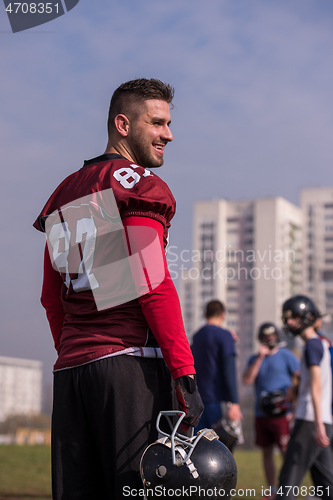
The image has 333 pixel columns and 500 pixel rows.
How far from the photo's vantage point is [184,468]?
254 centimetres

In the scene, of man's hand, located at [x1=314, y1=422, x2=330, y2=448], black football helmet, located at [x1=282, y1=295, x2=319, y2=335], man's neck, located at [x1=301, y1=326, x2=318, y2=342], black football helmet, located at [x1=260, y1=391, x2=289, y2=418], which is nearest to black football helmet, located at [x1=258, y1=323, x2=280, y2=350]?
black football helmet, located at [x1=260, y1=391, x2=289, y2=418]

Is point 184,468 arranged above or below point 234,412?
above

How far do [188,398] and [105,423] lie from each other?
40 centimetres

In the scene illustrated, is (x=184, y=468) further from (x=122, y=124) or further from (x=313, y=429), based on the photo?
(x=313, y=429)

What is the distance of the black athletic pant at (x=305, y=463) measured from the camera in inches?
227

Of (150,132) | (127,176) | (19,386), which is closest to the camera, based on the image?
(127,176)

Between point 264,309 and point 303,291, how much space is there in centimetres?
940

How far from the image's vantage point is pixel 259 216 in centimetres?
8475

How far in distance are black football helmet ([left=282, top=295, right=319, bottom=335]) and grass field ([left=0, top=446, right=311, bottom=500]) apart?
391 cm

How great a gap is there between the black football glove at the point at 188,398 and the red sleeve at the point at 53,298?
3.12ft

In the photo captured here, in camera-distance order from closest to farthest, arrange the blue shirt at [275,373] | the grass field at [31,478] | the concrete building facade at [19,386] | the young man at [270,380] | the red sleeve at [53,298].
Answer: the red sleeve at [53,298]
the grass field at [31,478]
the young man at [270,380]
the blue shirt at [275,373]
the concrete building facade at [19,386]

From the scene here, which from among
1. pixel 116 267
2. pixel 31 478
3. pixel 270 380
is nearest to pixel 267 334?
pixel 270 380

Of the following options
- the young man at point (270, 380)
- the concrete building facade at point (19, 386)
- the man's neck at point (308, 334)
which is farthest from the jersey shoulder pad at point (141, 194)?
the concrete building facade at point (19, 386)

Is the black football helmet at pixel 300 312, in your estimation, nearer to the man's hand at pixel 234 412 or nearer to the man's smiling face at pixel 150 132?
the man's hand at pixel 234 412
